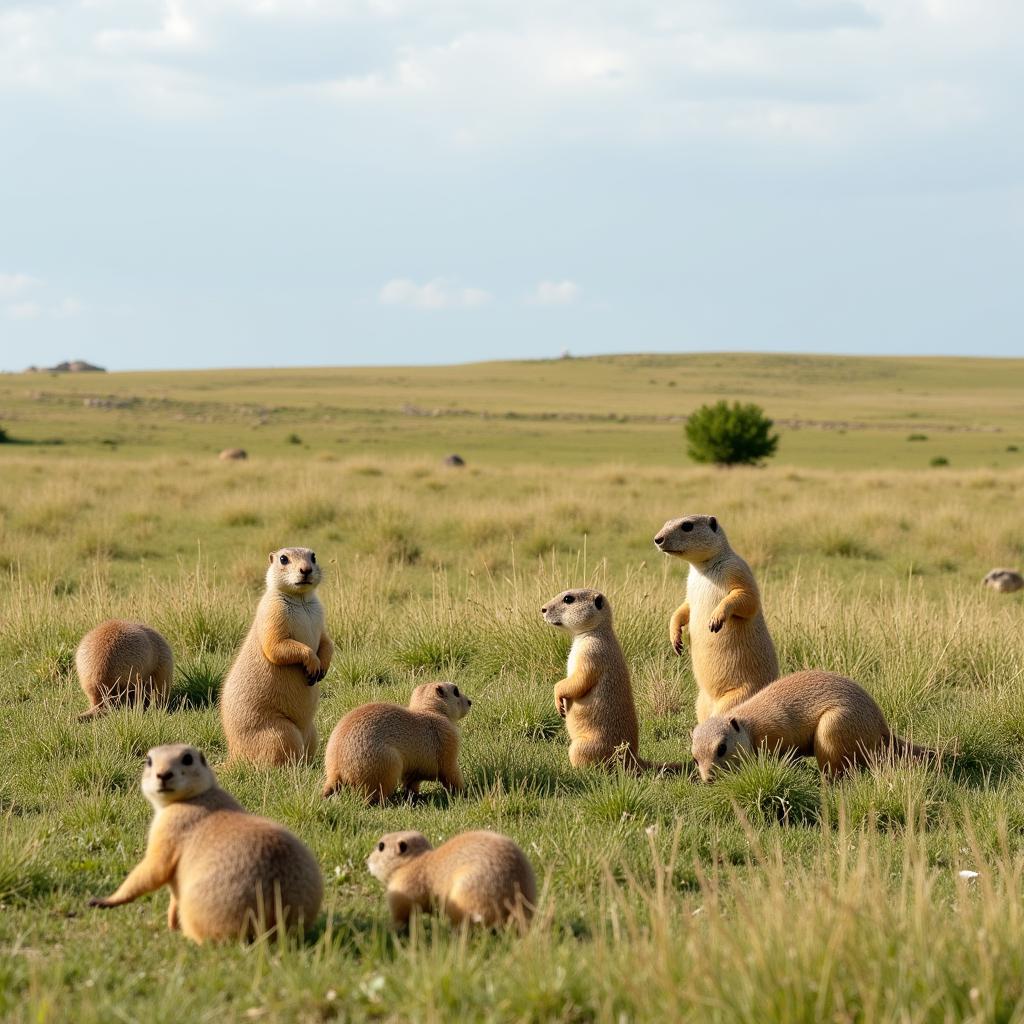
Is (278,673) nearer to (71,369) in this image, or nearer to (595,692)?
(595,692)

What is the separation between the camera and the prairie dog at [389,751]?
6.10m

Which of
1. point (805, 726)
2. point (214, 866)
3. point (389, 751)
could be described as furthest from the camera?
point (805, 726)

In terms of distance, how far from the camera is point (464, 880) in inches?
172

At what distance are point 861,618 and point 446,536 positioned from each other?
9797 millimetres

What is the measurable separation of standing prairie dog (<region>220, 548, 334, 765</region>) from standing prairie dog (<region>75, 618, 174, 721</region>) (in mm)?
1515

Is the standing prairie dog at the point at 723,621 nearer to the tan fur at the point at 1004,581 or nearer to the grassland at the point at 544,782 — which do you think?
the grassland at the point at 544,782

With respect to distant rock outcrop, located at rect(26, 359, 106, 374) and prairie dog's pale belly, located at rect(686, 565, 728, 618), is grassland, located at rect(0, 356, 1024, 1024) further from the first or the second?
Answer: distant rock outcrop, located at rect(26, 359, 106, 374)

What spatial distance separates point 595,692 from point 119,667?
3326 millimetres

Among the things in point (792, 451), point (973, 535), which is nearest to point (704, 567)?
point (973, 535)

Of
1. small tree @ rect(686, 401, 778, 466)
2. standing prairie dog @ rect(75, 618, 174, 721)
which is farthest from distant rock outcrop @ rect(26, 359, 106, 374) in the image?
standing prairie dog @ rect(75, 618, 174, 721)

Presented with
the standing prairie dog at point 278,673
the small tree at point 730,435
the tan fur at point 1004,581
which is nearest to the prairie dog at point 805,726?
the standing prairie dog at point 278,673

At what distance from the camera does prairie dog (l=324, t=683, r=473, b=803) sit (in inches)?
240

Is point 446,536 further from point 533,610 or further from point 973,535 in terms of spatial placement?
point 533,610

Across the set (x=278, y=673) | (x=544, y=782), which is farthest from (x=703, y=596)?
(x=278, y=673)
